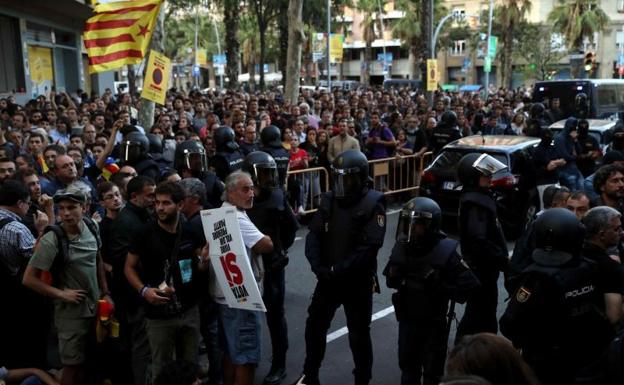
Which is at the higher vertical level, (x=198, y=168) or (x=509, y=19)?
(x=509, y=19)

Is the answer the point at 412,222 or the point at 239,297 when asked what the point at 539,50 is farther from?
the point at 239,297

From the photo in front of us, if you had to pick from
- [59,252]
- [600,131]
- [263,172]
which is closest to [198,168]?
[263,172]

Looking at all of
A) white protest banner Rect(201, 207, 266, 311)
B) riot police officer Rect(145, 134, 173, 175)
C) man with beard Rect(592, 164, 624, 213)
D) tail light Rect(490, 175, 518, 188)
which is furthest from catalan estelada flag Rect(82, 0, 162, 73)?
man with beard Rect(592, 164, 624, 213)

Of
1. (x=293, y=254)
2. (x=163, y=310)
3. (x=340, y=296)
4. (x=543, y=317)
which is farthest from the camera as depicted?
(x=293, y=254)

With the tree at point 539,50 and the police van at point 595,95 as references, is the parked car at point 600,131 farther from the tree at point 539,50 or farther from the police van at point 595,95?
the tree at point 539,50

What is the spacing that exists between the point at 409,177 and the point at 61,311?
30.1 feet

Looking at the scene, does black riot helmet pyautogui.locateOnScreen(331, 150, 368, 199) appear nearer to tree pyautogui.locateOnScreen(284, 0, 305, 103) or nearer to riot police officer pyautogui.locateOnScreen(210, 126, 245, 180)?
riot police officer pyautogui.locateOnScreen(210, 126, 245, 180)

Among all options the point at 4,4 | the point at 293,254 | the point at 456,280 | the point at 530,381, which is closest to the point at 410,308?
the point at 456,280

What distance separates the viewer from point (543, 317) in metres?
3.42

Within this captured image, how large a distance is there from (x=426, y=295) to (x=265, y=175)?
1.63 metres

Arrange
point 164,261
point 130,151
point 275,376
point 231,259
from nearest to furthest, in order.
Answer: point 231,259, point 164,261, point 275,376, point 130,151

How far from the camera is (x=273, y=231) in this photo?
5.23 m

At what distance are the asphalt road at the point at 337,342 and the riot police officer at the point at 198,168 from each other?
1.45 meters

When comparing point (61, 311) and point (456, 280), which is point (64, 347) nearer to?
point (61, 311)
